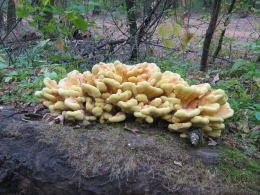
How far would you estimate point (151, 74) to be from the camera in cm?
271

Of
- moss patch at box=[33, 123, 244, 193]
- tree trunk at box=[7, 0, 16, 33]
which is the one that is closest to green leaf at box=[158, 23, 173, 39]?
moss patch at box=[33, 123, 244, 193]

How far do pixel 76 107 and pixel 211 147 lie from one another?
173 cm

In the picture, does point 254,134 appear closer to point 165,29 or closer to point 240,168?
point 240,168

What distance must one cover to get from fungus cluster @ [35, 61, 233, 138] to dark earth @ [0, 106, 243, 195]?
26 cm

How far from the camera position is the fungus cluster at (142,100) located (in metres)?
2.33

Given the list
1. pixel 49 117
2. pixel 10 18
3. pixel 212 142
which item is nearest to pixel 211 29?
pixel 212 142

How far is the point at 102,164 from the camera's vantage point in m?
2.08

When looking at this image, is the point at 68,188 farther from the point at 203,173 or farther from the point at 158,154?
the point at 203,173

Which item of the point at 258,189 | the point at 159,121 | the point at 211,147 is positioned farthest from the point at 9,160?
the point at 258,189

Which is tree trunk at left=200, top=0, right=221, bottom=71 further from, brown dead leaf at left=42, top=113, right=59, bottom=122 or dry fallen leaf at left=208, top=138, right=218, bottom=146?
brown dead leaf at left=42, top=113, right=59, bottom=122

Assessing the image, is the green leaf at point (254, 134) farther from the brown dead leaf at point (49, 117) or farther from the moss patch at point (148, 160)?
the brown dead leaf at point (49, 117)

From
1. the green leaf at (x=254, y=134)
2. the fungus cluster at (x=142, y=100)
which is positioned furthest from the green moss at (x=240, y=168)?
the green leaf at (x=254, y=134)

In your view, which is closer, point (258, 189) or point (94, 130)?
point (258, 189)

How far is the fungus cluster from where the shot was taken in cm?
233
